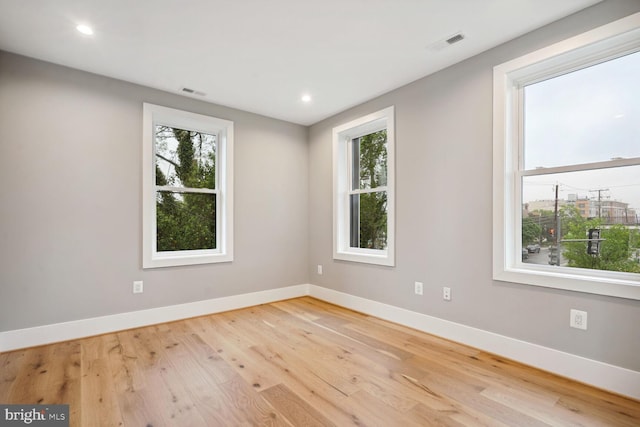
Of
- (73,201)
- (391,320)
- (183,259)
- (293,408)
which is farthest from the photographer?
(183,259)

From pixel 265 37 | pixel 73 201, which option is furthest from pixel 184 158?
pixel 265 37

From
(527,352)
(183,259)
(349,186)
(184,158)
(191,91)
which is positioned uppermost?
(191,91)

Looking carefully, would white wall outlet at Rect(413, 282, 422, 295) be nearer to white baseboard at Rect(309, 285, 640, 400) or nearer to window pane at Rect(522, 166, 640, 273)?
white baseboard at Rect(309, 285, 640, 400)

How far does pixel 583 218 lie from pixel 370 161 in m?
2.20

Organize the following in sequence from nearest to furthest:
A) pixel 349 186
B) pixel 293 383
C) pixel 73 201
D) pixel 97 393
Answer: pixel 97 393, pixel 293 383, pixel 73 201, pixel 349 186

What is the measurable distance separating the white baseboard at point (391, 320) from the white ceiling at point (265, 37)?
7.78ft

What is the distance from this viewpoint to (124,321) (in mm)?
3064

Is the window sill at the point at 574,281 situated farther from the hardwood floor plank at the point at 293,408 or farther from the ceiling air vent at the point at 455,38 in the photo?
the ceiling air vent at the point at 455,38

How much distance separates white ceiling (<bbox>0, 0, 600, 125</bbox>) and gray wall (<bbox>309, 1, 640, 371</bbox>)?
16 cm

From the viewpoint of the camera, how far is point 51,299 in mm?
2742

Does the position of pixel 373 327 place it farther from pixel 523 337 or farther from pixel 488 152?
pixel 488 152

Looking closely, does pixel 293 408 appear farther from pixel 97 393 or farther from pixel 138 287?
pixel 138 287

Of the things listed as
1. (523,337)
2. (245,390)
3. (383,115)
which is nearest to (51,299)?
(245,390)

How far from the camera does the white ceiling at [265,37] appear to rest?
6.83 ft
